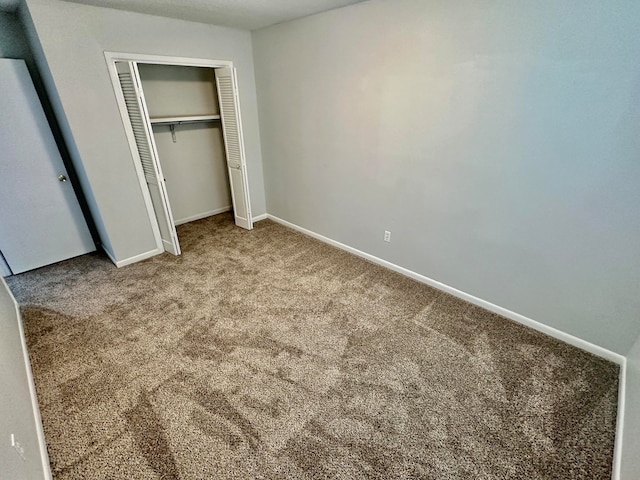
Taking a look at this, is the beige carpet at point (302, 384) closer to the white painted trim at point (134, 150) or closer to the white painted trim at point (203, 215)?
the white painted trim at point (134, 150)

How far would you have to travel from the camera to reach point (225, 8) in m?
2.58

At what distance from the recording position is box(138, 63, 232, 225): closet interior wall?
367cm

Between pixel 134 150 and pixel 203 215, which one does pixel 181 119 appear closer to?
pixel 134 150

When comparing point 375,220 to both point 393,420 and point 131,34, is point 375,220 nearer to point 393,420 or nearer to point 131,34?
point 393,420

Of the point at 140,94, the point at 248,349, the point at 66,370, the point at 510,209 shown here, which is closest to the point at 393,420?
the point at 248,349

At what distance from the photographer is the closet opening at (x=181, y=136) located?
2.92 m

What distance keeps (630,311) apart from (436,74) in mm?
2118

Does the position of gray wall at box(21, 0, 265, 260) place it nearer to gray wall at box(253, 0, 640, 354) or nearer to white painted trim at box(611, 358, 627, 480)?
gray wall at box(253, 0, 640, 354)

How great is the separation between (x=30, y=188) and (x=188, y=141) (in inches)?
70.3

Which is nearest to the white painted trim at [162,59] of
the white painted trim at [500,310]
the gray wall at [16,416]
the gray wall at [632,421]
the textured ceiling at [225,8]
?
the textured ceiling at [225,8]

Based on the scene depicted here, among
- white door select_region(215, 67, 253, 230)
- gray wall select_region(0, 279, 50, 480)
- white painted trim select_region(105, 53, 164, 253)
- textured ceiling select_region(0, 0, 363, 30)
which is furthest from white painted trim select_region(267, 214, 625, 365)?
gray wall select_region(0, 279, 50, 480)

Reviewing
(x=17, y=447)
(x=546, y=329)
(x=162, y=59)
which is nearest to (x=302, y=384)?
(x=17, y=447)

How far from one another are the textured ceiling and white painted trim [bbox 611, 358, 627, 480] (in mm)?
3397

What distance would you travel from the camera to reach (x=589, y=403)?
5.84 feet
